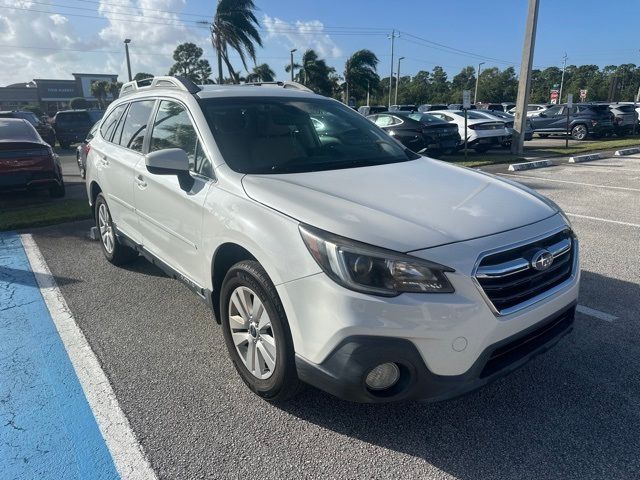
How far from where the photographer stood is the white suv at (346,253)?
2186 millimetres

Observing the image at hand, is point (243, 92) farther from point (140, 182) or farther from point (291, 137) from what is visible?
point (140, 182)

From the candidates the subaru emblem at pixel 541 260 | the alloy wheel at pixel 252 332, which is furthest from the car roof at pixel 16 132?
the subaru emblem at pixel 541 260

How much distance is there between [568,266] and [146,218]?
124 inches

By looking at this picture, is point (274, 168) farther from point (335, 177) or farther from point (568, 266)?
point (568, 266)

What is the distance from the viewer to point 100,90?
202 ft

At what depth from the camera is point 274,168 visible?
10.3ft

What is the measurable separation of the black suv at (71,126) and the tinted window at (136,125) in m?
18.6

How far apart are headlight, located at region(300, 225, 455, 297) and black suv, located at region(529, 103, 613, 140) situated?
77.0 feet

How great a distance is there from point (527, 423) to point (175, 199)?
2.65m

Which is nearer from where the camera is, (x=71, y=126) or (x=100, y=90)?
(x=71, y=126)

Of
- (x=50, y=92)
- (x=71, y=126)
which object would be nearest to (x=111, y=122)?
(x=71, y=126)

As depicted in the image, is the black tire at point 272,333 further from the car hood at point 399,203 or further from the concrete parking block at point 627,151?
the concrete parking block at point 627,151

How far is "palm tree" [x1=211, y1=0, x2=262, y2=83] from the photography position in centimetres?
2639

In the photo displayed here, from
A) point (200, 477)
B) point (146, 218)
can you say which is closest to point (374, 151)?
point (146, 218)
